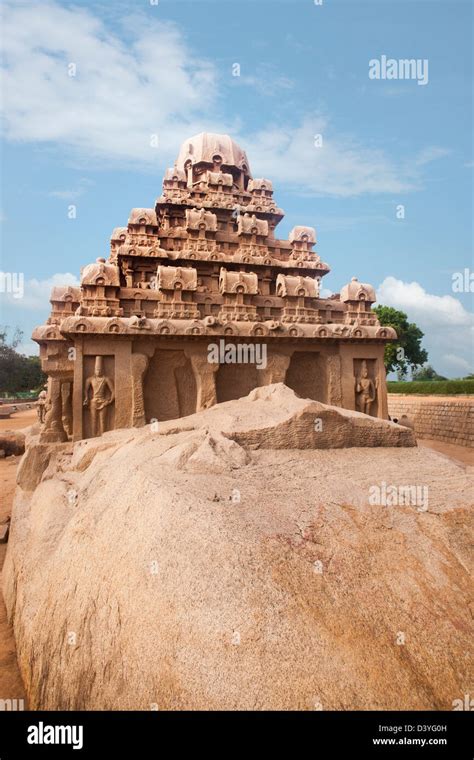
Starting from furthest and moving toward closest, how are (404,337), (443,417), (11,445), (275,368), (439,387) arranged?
(404,337) → (439,387) → (443,417) → (11,445) → (275,368)

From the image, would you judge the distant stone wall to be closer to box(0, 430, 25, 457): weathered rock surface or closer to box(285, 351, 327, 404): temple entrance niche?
box(285, 351, 327, 404): temple entrance niche

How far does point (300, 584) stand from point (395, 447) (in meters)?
3.16

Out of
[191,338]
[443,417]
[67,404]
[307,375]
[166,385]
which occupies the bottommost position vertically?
[443,417]

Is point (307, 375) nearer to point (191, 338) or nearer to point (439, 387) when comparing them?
point (191, 338)

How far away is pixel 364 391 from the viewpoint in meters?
10.4

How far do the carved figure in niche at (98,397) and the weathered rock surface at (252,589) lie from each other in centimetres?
429

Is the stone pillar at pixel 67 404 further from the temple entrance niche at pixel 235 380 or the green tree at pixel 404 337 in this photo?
the green tree at pixel 404 337

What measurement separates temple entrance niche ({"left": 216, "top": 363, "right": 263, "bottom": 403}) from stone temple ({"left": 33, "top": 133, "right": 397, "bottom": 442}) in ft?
0.08

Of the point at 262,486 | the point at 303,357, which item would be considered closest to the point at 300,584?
the point at 262,486

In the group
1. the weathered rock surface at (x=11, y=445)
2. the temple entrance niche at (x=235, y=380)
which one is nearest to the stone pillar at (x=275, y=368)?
the temple entrance niche at (x=235, y=380)

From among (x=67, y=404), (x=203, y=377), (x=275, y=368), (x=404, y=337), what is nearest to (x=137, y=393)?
(x=203, y=377)

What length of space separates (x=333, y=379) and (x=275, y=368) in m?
1.36

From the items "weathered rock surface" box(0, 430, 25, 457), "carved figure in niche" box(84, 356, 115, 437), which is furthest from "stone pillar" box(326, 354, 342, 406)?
"weathered rock surface" box(0, 430, 25, 457)

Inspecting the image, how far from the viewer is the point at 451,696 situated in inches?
91.2
